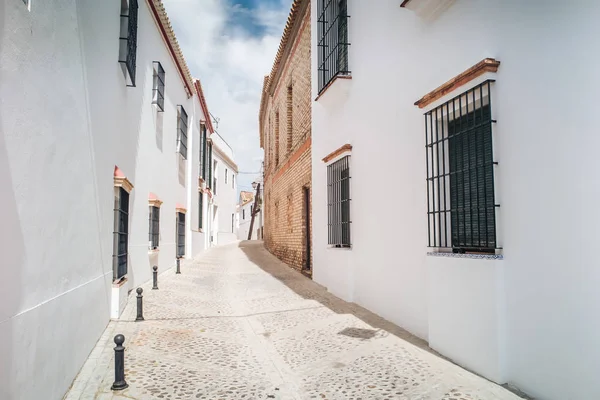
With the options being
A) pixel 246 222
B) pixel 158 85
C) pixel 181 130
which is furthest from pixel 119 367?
pixel 246 222

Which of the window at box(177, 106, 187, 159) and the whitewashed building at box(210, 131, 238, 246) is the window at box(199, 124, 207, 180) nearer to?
the window at box(177, 106, 187, 159)

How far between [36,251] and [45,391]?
98cm

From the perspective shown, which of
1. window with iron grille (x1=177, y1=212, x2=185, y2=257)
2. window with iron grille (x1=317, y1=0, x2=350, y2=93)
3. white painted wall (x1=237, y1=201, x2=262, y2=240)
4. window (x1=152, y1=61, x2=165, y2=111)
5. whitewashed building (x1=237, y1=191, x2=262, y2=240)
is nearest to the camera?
window with iron grille (x1=317, y1=0, x2=350, y2=93)

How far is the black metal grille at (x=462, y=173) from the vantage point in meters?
3.79

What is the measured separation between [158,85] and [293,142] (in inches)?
162

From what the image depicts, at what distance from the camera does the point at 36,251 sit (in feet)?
9.30

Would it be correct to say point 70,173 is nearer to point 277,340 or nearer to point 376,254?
point 277,340

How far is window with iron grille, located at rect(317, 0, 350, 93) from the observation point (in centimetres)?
756

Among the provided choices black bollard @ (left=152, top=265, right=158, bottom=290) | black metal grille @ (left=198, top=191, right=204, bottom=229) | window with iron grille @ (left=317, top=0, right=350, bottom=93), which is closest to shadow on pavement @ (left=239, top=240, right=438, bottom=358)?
black bollard @ (left=152, top=265, right=158, bottom=290)

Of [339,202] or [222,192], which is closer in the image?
[339,202]

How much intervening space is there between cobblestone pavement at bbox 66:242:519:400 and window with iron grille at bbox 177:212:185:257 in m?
6.08

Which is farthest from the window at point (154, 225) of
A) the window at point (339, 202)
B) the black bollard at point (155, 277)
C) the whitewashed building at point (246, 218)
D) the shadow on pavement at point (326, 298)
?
the whitewashed building at point (246, 218)

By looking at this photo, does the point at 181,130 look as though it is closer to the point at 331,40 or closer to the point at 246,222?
the point at 331,40

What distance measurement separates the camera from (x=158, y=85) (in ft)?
31.6
